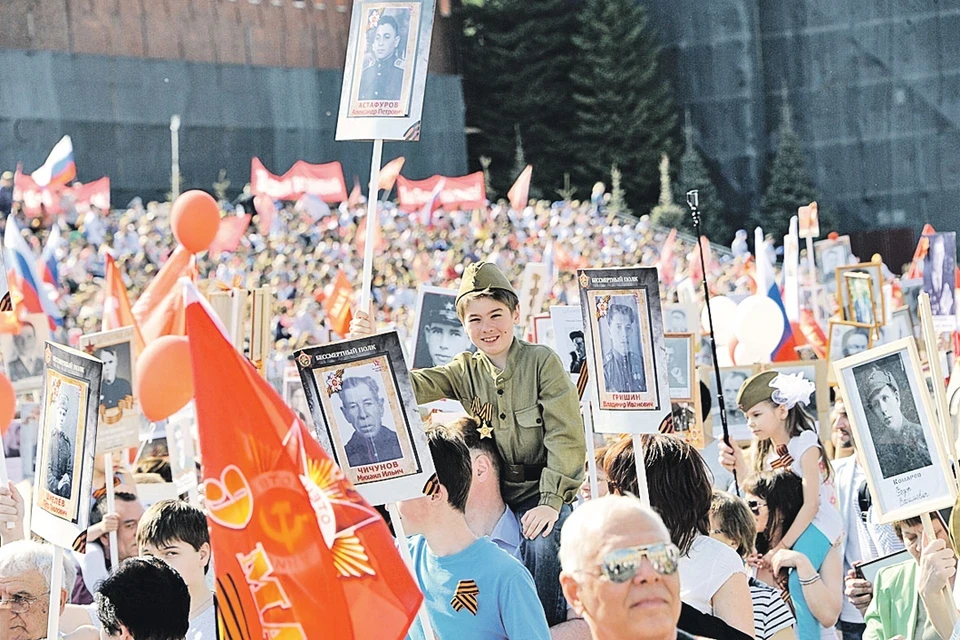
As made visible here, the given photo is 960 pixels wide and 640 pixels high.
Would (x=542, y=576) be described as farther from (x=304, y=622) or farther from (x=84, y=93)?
(x=84, y=93)

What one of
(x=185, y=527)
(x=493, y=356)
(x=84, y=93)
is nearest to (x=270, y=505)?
(x=185, y=527)

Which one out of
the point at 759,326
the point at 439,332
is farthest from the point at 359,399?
the point at 759,326

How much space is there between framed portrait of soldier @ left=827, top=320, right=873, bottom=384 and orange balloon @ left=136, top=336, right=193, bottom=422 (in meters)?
3.80

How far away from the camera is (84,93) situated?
26.0 metres

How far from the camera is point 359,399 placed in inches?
134

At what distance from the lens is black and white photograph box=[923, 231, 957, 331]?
9.60 meters

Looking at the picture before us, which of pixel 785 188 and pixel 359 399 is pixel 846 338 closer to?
pixel 359 399

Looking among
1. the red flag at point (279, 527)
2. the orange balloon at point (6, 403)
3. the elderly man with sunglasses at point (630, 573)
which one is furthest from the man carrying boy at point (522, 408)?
the orange balloon at point (6, 403)

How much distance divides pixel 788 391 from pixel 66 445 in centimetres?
224

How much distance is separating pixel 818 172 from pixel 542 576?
102ft

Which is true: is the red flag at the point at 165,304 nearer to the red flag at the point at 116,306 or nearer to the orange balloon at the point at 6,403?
the red flag at the point at 116,306

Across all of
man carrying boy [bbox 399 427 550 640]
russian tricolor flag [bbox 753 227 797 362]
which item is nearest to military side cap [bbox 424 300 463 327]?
russian tricolor flag [bbox 753 227 797 362]

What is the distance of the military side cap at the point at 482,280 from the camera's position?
3.88 metres

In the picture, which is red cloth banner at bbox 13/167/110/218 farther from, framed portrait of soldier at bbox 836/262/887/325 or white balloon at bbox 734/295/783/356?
framed portrait of soldier at bbox 836/262/887/325
